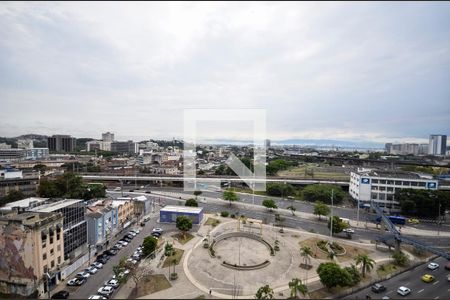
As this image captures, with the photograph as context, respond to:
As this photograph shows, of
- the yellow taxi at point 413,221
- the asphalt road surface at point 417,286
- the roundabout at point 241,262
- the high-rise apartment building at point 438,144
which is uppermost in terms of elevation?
the high-rise apartment building at point 438,144

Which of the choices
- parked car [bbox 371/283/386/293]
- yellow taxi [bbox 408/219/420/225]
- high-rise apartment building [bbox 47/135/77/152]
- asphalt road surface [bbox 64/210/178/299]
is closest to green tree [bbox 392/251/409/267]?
parked car [bbox 371/283/386/293]

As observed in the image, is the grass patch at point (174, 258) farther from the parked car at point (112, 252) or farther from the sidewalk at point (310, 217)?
the sidewalk at point (310, 217)

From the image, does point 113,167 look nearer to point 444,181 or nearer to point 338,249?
point 338,249

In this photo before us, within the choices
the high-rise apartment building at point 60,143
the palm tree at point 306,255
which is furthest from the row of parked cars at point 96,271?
the high-rise apartment building at point 60,143

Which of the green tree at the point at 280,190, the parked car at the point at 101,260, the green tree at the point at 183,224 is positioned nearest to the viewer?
the parked car at the point at 101,260

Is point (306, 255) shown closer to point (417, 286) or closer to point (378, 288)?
point (378, 288)

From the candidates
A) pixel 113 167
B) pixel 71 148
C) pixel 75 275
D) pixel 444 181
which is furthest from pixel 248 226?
pixel 71 148
